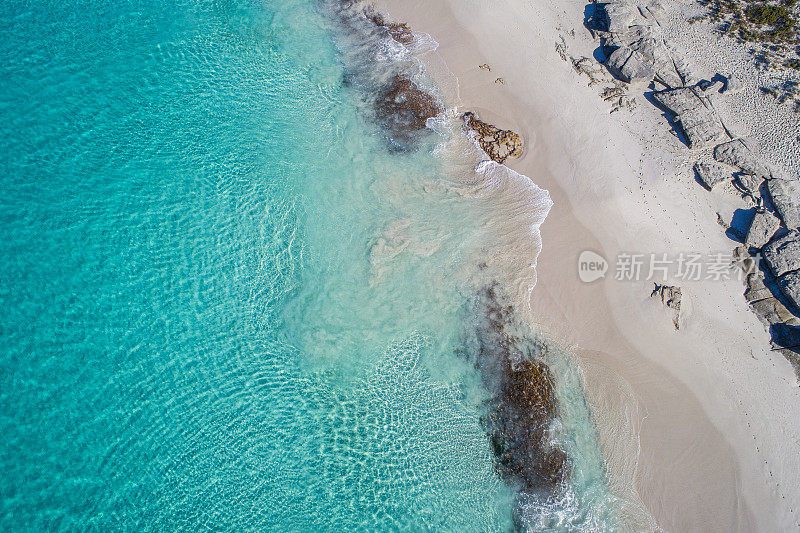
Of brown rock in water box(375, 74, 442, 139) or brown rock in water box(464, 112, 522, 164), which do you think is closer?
brown rock in water box(464, 112, 522, 164)

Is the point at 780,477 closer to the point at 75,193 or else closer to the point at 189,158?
the point at 189,158

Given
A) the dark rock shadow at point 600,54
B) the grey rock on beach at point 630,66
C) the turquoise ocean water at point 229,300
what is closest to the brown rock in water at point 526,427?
the turquoise ocean water at point 229,300

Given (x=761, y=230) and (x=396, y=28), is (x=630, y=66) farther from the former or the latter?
(x=396, y=28)

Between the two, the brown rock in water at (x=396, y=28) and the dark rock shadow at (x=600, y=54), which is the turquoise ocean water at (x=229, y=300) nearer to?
the brown rock in water at (x=396, y=28)

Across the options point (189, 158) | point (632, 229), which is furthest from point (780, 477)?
point (189, 158)

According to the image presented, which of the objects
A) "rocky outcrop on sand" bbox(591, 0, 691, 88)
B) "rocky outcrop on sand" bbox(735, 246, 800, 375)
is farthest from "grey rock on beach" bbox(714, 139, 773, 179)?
"rocky outcrop on sand" bbox(591, 0, 691, 88)

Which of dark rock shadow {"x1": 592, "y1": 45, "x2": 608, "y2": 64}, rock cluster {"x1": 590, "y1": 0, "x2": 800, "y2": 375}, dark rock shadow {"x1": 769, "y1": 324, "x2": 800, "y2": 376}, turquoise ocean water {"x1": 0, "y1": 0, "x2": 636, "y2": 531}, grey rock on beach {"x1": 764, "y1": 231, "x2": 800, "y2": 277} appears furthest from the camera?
dark rock shadow {"x1": 592, "y1": 45, "x2": 608, "y2": 64}

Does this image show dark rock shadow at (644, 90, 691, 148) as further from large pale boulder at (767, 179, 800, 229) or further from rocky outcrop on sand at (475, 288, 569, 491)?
rocky outcrop on sand at (475, 288, 569, 491)
